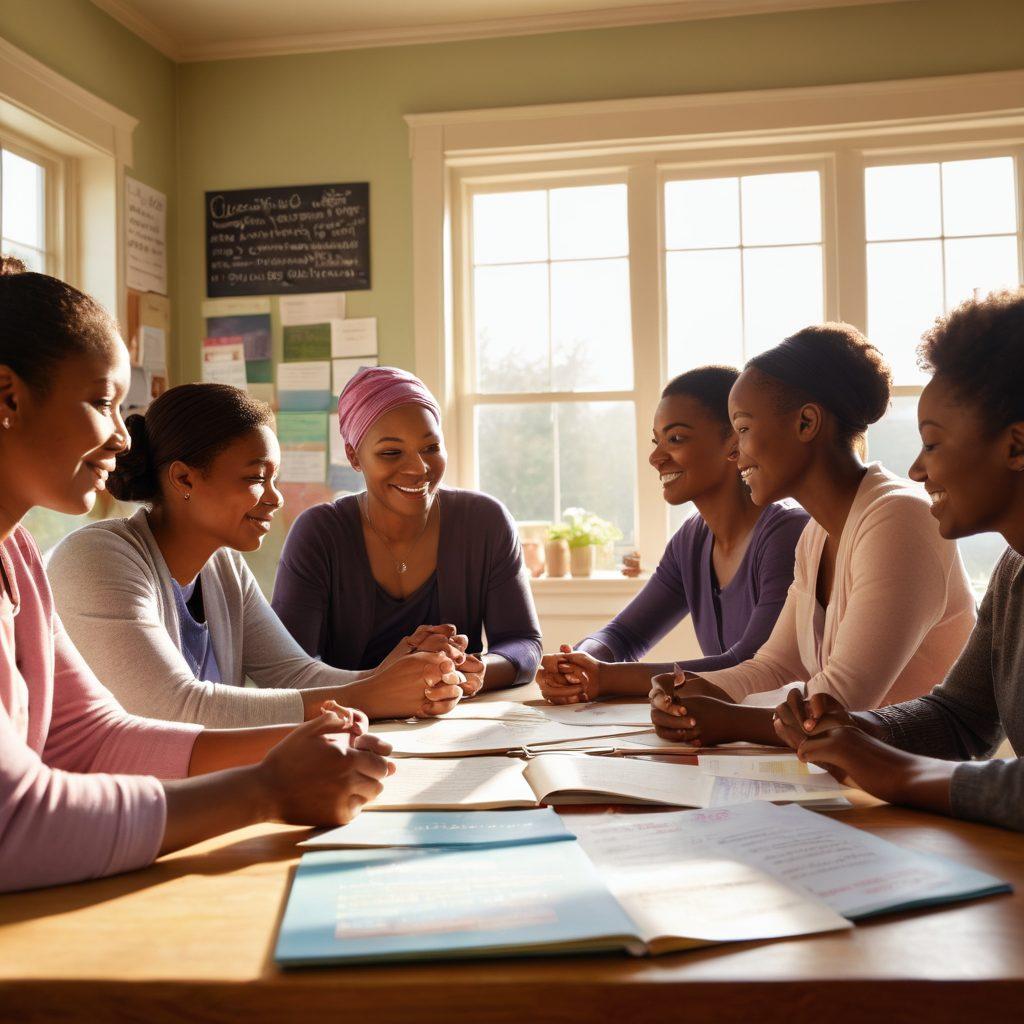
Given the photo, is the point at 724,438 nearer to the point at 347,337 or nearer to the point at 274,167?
the point at 347,337

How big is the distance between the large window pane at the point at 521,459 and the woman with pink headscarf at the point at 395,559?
1.79 meters

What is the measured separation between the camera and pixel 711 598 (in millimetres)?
2582

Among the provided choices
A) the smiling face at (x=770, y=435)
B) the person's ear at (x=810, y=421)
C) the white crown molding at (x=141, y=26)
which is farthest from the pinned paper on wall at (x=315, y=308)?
the person's ear at (x=810, y=421)

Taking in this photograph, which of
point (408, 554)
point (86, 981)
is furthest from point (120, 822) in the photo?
point (408, 554)

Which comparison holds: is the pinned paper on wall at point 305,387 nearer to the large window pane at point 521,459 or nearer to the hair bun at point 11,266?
the large window pane at point 521,459

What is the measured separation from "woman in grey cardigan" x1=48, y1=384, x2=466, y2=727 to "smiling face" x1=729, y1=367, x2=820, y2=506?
679 millimetres

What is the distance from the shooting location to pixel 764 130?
13.4 feet

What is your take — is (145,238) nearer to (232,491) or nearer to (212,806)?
(232,491)

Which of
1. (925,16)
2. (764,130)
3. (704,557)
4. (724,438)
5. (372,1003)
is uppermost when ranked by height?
(925,16)

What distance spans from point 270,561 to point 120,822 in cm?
357

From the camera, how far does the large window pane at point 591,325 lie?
14.3 ft

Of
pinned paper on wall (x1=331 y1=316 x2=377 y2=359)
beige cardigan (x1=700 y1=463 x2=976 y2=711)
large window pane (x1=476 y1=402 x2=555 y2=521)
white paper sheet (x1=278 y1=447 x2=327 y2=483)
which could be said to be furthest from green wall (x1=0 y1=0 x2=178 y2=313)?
beige cardigan (x1=700 y1=463 x2=976 y2=711)

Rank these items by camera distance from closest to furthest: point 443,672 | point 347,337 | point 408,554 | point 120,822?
point 120,822 → point 443,672 → point 408,554 → point 347,337

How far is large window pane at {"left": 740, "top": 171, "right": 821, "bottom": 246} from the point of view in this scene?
13.8 feet
